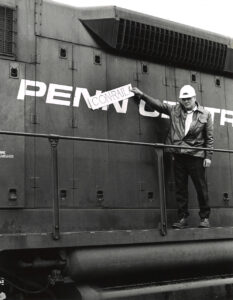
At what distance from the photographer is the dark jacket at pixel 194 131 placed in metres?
5.03

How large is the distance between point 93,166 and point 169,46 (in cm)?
184

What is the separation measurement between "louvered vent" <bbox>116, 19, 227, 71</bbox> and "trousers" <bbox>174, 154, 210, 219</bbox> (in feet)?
4.43

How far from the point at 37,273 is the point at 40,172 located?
3.16ft

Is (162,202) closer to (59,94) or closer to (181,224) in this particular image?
(181,224)

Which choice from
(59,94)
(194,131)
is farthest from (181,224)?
(59,94)

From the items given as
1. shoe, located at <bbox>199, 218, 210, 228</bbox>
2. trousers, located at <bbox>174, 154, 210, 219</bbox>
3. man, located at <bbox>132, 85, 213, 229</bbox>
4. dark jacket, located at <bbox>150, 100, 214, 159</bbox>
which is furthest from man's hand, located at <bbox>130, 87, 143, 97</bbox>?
shoe, located at <bbox>199, 218, 210, 228</bbox>

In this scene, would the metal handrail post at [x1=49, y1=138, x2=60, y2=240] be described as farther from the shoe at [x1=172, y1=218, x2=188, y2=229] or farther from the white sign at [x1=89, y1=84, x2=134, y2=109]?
the shoe at [x1=172, y1=218, x2=188, y2=229]

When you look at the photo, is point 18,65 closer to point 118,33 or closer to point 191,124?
point 118,33

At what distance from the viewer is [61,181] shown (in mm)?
4609

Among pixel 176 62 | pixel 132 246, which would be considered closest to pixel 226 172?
pixel 176 62

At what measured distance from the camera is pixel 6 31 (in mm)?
4598

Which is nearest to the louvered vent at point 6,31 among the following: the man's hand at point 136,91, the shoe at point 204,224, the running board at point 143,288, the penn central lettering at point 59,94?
the penn central lettering at point 59,94

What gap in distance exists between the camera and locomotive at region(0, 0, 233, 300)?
4062 millimetres

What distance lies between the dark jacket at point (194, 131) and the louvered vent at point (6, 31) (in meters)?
1.90
